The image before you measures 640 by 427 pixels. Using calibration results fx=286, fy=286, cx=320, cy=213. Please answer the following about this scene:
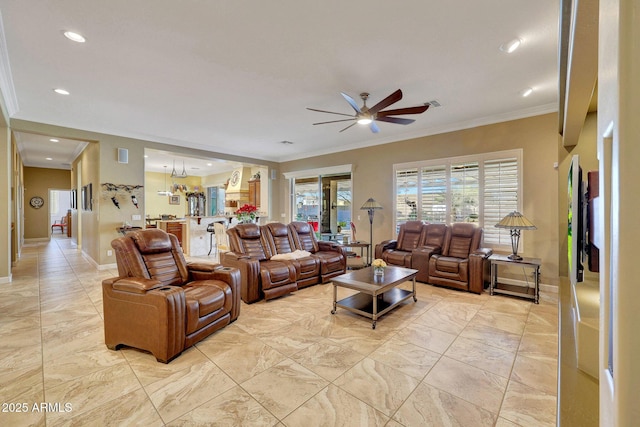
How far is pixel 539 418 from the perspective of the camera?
5.96ft

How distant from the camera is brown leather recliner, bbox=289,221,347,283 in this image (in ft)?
16.1

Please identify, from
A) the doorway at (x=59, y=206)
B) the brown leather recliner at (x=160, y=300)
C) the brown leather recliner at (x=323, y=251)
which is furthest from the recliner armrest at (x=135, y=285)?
the doorway at (x=59, y=206)

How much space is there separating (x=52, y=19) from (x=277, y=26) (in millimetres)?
1928

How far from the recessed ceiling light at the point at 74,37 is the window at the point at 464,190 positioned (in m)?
5.20

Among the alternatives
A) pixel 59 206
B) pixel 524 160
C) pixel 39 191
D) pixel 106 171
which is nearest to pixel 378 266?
pixel 524 160

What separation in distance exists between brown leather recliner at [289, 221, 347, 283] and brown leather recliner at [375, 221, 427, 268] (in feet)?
2.45

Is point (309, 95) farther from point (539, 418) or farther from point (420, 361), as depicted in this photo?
point (539, 418)

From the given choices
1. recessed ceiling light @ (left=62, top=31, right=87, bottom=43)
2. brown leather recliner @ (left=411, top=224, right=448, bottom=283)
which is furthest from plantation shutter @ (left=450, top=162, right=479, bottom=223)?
recessed ceiling light @ (left=62, top=31, right=87, bottom=43)

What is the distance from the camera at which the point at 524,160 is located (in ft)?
15.1

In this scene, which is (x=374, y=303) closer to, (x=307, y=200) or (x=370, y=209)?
(x=370, y=209)

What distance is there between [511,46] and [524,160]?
243 cm

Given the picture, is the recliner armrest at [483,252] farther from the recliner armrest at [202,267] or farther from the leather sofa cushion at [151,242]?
the leather sofa cushion at [151,242]

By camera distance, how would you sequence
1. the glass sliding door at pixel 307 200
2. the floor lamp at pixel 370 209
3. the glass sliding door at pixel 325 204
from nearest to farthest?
the floor lamp at pixel 370 209
the glass sliding door at pixel 325 204
the glass sliding door at pixel 307 200

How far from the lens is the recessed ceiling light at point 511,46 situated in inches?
107
